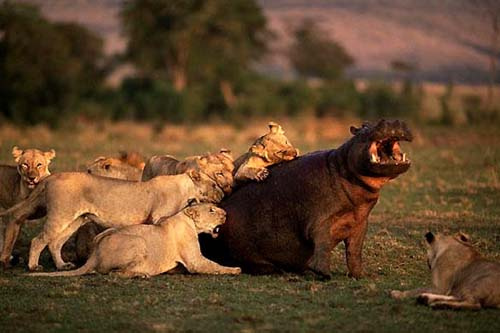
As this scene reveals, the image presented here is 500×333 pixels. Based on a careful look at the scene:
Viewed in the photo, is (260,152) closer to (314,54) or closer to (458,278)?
(458,278)

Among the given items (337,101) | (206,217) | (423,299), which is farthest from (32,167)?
(337,101)

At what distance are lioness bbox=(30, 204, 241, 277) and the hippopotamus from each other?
12.8 inches

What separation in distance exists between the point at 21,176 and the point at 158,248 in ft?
8.31

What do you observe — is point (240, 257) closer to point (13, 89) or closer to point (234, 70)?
point (13, 89)

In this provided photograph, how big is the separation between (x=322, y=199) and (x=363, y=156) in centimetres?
75

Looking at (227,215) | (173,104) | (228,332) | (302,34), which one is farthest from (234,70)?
(228,332)

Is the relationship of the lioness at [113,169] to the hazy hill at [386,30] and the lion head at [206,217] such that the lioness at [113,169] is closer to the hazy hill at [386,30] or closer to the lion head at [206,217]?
the lion head at [206,217]

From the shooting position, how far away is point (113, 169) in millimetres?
13508

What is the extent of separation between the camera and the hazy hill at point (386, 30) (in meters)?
85.2

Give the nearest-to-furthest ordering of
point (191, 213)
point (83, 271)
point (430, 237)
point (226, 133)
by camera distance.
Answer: point (430, 237) < point (83, 271) < point (191, 213) < point (226, 133)

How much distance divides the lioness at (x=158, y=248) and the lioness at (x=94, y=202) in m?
0.42

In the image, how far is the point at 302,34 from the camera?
228 ft

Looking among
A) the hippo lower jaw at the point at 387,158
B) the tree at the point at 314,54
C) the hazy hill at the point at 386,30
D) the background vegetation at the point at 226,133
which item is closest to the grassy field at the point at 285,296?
the background vegetation at the point at 226,133

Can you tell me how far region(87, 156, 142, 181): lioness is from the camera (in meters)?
13.4
